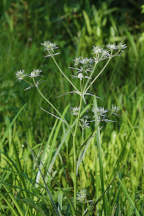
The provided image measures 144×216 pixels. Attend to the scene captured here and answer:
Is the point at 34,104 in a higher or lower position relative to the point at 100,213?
higher

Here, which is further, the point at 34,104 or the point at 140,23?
the point at 140,23

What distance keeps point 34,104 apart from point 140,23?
201cm

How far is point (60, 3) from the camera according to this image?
12.1ft

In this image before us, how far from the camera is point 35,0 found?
148 inches

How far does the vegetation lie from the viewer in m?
1.06

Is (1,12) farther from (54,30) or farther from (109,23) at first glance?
(109,23)

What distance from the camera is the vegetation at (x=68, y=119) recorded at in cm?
106

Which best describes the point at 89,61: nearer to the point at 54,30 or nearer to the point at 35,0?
the point at 54,30

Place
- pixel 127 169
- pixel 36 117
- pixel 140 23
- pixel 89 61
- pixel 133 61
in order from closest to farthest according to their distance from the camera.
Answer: pixel 89 61
pixel 127 169
pixel 36 117
pixel 133 61
pixel 140 23

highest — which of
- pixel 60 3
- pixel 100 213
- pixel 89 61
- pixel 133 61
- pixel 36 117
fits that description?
pixel 60 3

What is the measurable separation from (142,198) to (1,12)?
311 cm

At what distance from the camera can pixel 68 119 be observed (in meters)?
1.62

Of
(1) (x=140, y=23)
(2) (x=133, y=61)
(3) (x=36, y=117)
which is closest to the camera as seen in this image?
(3) (x=36, y=117)

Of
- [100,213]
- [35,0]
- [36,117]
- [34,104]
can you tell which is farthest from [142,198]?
[35,0]
